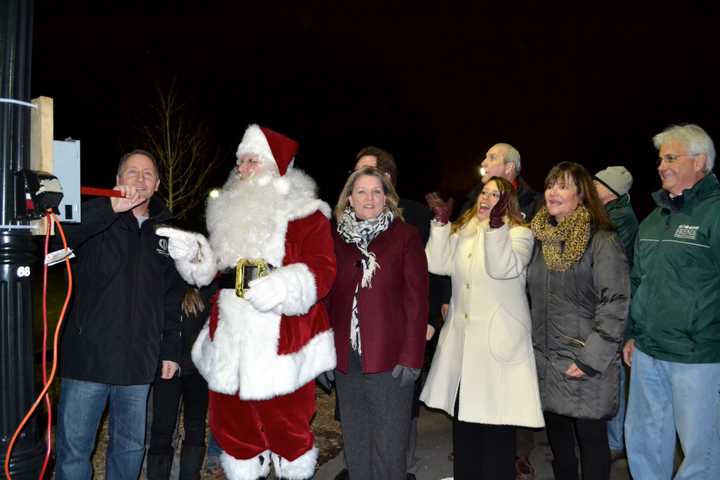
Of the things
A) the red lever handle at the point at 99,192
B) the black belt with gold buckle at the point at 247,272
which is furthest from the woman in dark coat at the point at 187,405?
the red lever handle at the point at 99,192

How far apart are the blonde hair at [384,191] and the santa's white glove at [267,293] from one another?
0.81 m

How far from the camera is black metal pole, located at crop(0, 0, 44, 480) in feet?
6.41

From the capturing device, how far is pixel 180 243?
3.45m

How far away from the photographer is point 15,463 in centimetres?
199

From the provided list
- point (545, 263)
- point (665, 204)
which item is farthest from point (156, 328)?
point (665, 204)

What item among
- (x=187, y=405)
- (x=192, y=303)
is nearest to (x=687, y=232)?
(x=192, y=303)

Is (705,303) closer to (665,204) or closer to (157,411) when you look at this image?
(665,204)

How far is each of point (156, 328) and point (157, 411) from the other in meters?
0.73

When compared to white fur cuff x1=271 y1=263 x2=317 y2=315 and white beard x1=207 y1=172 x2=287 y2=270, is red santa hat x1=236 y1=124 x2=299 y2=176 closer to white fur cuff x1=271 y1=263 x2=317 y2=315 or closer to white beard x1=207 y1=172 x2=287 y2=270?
white beard x1=207 y1=172 x2=287 y2=270

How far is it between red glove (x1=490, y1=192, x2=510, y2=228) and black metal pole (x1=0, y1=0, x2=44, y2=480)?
102 inches

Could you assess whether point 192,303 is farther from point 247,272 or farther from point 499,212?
point 499,212

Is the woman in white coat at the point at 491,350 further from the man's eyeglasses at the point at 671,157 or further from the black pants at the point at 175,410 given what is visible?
the black pants at the point at 175,410

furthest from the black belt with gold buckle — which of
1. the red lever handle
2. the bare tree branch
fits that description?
the bare tree branch

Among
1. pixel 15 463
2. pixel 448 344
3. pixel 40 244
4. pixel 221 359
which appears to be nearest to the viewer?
pixel 15 463
